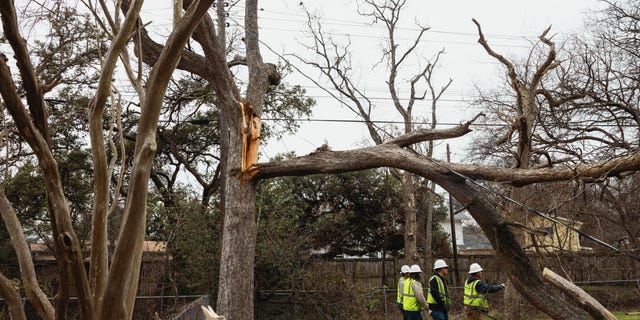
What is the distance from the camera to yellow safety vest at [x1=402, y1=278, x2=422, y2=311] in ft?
29.9

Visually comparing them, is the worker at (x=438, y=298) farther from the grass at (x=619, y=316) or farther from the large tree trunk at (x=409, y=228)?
the grass at (x=619, y=316)

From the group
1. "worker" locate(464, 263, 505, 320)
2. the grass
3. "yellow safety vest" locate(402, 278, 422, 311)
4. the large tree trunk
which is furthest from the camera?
the large tree trunk

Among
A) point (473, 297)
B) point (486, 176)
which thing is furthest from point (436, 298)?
point (486, 176)

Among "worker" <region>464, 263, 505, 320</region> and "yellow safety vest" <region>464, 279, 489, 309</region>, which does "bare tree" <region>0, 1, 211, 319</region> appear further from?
"yellow safety vest" <region>464, 279, 489, 309</region>

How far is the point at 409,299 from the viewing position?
917 cm

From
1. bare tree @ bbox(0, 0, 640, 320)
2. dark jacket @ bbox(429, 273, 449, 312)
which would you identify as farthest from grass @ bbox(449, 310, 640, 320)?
bare tree @ bbox(0, 0, 640, 320)

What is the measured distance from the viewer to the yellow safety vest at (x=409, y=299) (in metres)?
9.12

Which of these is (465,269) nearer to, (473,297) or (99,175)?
(473,297)

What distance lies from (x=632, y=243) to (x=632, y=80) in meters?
7.76

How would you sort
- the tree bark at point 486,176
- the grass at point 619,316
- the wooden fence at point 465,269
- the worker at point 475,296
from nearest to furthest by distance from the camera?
the tree bark at point 486,176, the worker at point 475,296, the grass at point 619,316, the wooden fence at point 465,269

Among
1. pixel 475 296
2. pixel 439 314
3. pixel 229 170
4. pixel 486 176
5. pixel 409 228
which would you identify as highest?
pixel 229 170

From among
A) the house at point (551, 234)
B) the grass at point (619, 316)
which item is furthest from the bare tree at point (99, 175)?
the grass at point (619, 316)

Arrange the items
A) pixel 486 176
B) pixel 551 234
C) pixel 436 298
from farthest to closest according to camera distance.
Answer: pixel 436 298
pixel 486 176
pixel 551 234

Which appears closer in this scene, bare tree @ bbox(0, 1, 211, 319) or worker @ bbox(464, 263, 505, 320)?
bare tree @ bbox(0, 1, 211, 319)
